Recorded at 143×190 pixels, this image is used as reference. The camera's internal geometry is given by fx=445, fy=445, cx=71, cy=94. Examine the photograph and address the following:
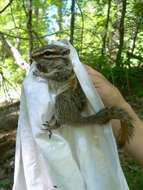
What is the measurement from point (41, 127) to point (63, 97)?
0.13m

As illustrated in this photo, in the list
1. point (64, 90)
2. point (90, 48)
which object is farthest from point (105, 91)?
point (90, 48)

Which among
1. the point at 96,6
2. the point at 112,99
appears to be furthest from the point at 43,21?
the point at 112,99

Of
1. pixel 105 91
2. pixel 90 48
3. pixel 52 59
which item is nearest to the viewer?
pixel 52 59

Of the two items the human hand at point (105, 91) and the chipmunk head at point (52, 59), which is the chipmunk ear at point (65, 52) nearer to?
the chipmunk head at point (52, 59)

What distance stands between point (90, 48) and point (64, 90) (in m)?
6.55

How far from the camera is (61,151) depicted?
5.14 ft

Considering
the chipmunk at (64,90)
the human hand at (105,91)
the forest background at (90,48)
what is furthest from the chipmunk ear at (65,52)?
the forest background at (90,48)

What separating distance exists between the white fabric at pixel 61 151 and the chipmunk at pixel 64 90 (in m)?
0.03

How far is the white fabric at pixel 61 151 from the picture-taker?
156 cm

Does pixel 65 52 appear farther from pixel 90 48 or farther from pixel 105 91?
pixel 90 48

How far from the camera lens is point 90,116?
1.60 metres

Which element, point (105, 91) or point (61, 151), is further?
point (105, 91)

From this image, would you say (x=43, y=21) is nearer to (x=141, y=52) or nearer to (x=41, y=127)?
(x=141, y=52)

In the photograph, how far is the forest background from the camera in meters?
4.46
